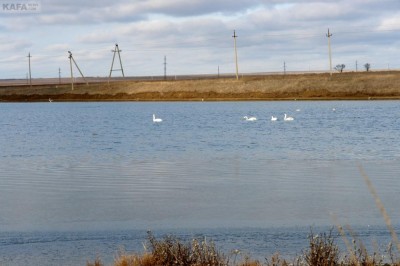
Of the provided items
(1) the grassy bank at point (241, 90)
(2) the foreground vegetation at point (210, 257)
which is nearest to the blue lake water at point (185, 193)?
(2) the foreground vegetation at point (210, 257)

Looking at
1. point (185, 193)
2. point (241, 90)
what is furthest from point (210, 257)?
point (241, 90)

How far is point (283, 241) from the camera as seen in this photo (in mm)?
12344

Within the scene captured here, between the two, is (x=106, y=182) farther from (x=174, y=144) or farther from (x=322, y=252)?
(x=174, y=144)

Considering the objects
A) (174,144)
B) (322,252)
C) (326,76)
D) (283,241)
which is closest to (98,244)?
(283,241)

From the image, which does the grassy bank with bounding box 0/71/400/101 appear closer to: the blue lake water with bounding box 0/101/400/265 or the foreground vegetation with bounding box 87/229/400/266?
the blue lake water with bounding box 0/101/400/265

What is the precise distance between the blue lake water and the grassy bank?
6229 centimetres

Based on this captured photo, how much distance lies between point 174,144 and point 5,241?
21.8 metres

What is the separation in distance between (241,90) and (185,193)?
87.9 meters

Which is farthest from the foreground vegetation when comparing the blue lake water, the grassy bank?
the grassy bank

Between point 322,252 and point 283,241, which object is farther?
point 283,241

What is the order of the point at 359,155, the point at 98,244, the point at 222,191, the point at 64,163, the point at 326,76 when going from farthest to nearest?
1. the point at 326,76
2. the point at 359,155
3. the point at 64,163
4. the point at 222,191
5. the point at 98,244

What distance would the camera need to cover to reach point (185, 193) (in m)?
18.0

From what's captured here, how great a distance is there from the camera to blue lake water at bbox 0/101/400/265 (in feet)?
41.8

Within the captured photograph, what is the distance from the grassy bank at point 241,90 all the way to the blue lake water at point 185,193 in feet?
204
